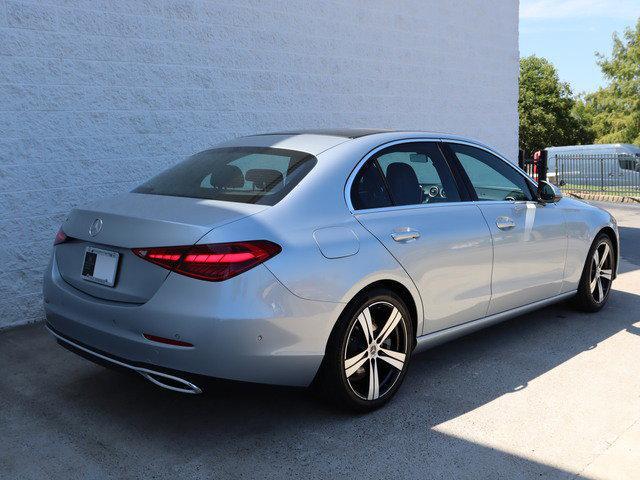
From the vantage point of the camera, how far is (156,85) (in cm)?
646

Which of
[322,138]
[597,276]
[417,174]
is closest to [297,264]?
[322,138]

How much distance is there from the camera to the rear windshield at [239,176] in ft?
11.8

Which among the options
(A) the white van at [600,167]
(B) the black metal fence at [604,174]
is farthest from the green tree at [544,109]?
(B) the black metal fence at [604,174]

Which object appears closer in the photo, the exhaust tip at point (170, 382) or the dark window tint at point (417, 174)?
the exhaust tip at point (170, 382)

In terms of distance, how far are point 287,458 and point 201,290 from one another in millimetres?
932

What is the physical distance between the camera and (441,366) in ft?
15.2

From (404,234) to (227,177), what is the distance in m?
1.05

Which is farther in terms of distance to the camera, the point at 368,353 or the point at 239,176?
the point at 239,176

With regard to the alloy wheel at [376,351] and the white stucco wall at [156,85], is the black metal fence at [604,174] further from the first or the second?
the alloy wheel at [376,351]

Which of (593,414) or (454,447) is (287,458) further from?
(593,414)

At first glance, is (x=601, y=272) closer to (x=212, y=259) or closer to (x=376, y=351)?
(x=376, y=351)

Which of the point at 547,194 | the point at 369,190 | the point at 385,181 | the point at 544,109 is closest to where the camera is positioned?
the point at 369,190

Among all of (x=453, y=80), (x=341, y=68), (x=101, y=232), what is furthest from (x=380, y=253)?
(x=453, y=80)

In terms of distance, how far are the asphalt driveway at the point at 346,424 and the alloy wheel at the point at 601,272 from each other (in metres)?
1.02
